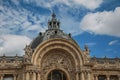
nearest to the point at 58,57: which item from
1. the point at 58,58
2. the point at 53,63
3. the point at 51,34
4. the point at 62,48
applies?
the point at 58,58

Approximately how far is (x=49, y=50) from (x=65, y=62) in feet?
9.15

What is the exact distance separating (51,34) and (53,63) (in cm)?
477

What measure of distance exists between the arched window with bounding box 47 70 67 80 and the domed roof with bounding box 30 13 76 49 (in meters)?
4.60

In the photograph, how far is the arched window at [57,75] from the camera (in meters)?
40.6

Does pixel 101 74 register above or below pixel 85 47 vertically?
below

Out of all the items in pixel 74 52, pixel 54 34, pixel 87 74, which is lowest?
pixel 87 74

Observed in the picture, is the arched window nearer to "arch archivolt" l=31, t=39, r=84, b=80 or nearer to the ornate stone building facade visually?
the ornate stone building facade

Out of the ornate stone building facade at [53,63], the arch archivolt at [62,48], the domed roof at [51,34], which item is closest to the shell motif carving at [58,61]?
the ornate stone building facade at [53,63]

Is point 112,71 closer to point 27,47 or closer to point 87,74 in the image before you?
point 87,74

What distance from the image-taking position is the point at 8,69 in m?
40.9

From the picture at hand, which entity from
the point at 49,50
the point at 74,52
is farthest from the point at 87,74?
the point at 49,50

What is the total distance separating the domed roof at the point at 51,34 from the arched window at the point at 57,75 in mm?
4597

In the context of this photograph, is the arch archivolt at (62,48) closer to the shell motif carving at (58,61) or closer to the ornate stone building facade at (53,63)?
the ornate stone building facade at (53,63)

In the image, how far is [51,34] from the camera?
43062 millimetres
